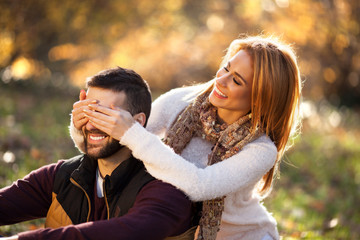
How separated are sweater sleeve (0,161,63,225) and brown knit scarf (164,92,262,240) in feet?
2.82

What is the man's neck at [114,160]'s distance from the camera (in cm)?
279

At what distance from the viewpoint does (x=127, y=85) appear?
2797 mm

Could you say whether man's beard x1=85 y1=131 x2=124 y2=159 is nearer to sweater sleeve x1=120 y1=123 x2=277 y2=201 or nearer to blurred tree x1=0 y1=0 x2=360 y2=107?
sweater sleeve x1=120 y1=123 x2=277 y2=201

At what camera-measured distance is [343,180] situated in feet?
23.0

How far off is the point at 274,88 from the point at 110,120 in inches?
46.1

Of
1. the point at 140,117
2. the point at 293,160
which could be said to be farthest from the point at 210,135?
the point at 293,160

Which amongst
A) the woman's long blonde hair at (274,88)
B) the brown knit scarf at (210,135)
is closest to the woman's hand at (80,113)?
the brown knit scarf at (210,135)

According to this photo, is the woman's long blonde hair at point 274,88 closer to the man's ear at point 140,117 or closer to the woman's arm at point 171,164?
the woman's arm at point 171,164

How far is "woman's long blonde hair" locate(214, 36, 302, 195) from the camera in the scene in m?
3.10

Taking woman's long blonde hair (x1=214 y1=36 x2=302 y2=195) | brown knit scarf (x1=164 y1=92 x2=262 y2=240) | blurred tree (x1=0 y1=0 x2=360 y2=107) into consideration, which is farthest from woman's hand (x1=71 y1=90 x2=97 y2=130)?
blurred tree (x1=0 y1=0 x2=360 y2=107)

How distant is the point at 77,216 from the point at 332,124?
873cm

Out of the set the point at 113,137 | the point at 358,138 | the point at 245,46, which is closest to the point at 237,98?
the point at 245,46

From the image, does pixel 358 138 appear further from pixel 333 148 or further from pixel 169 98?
pixel 169 98

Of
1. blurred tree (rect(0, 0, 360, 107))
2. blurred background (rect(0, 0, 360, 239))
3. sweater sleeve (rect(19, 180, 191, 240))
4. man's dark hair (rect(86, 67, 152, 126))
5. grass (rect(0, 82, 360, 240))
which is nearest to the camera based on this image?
sweater sleeve (rect(19, 180, 191, 240))
